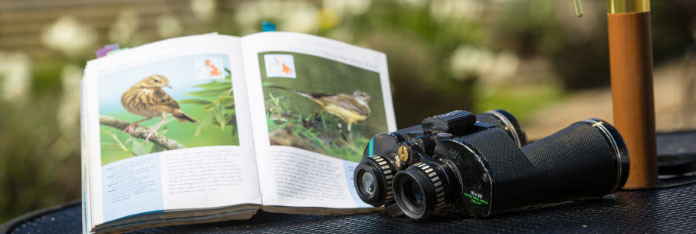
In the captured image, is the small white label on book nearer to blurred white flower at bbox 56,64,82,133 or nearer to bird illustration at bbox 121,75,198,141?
bird illustration at bbox 121,75,198,141

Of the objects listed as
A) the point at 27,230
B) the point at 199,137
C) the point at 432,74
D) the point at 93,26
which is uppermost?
the point at 93,26

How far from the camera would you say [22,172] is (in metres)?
2.30

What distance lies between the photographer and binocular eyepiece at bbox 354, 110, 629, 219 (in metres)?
0.87

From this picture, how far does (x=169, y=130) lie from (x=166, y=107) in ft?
0.13

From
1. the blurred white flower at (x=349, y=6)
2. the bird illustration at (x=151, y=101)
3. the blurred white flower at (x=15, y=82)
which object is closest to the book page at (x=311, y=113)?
the bird illustration at (x=151, y=101)

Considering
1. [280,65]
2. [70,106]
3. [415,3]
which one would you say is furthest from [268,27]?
[415,3]

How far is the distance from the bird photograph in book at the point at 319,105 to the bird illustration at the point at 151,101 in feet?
0.39

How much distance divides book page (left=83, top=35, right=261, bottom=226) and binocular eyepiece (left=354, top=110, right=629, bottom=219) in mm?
173

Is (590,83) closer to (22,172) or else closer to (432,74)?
(432,74)

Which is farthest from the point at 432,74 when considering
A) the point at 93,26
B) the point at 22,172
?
the point at 93,26

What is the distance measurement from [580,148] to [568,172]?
36mm

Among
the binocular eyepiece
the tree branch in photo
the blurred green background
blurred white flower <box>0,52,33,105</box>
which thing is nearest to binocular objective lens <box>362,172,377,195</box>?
the binocular eyepiece

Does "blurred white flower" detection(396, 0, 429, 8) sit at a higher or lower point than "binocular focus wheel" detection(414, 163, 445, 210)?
higher

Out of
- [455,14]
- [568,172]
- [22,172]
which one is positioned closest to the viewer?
[568,172]
